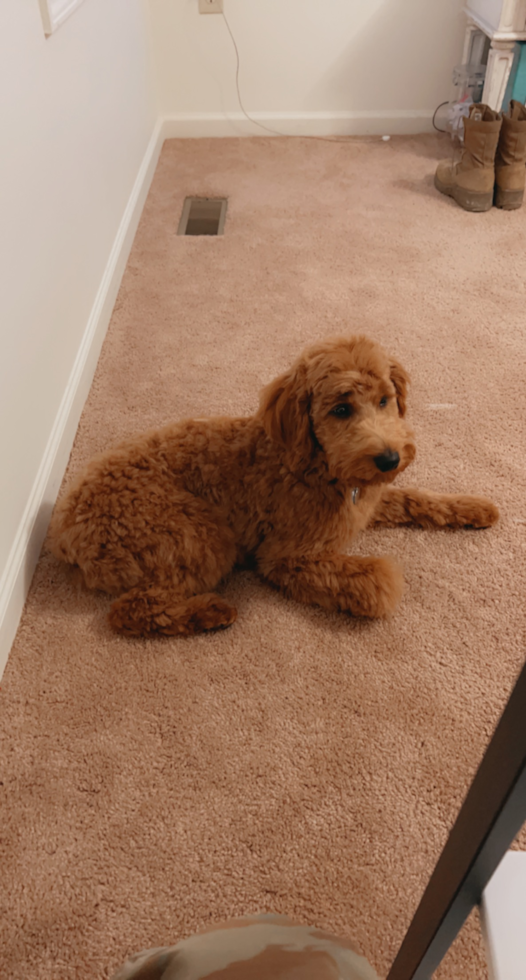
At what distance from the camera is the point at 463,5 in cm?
323

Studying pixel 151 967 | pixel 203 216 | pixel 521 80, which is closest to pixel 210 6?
pixel 203 216

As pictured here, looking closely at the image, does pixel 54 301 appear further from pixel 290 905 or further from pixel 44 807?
pixel 290 905

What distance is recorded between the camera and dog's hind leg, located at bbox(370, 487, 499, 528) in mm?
1618

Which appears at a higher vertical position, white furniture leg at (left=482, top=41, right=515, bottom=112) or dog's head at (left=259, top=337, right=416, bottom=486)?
white furniture leg at (left=482, top=41, right=515, bottom=112)

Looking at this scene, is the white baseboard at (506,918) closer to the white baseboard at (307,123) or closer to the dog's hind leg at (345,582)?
the dog's hind leg at (345,582)

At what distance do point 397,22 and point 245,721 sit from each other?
3342mm

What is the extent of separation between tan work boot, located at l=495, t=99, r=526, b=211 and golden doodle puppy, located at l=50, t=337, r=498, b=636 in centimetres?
185

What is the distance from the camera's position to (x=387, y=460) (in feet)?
4.12

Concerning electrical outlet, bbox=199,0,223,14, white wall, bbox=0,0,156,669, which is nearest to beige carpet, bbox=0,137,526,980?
white wall, bbox=0,0,156,669

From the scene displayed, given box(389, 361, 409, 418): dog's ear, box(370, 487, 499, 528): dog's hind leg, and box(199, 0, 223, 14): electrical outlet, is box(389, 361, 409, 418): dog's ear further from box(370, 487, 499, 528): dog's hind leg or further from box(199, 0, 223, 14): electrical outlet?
box(199, 0, 223, 14): electrical outlet

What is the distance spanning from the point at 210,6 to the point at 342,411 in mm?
2914

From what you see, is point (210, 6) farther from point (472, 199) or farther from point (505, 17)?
point (472, 199)

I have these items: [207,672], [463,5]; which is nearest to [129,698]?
[207,672]

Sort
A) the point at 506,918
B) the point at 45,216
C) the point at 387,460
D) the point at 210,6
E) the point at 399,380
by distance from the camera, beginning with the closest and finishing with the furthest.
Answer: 1. the point at 506,918
2. the point at 387,460
3. the point at 399,380
4. the point at 45,216
5. the point at 210,6
